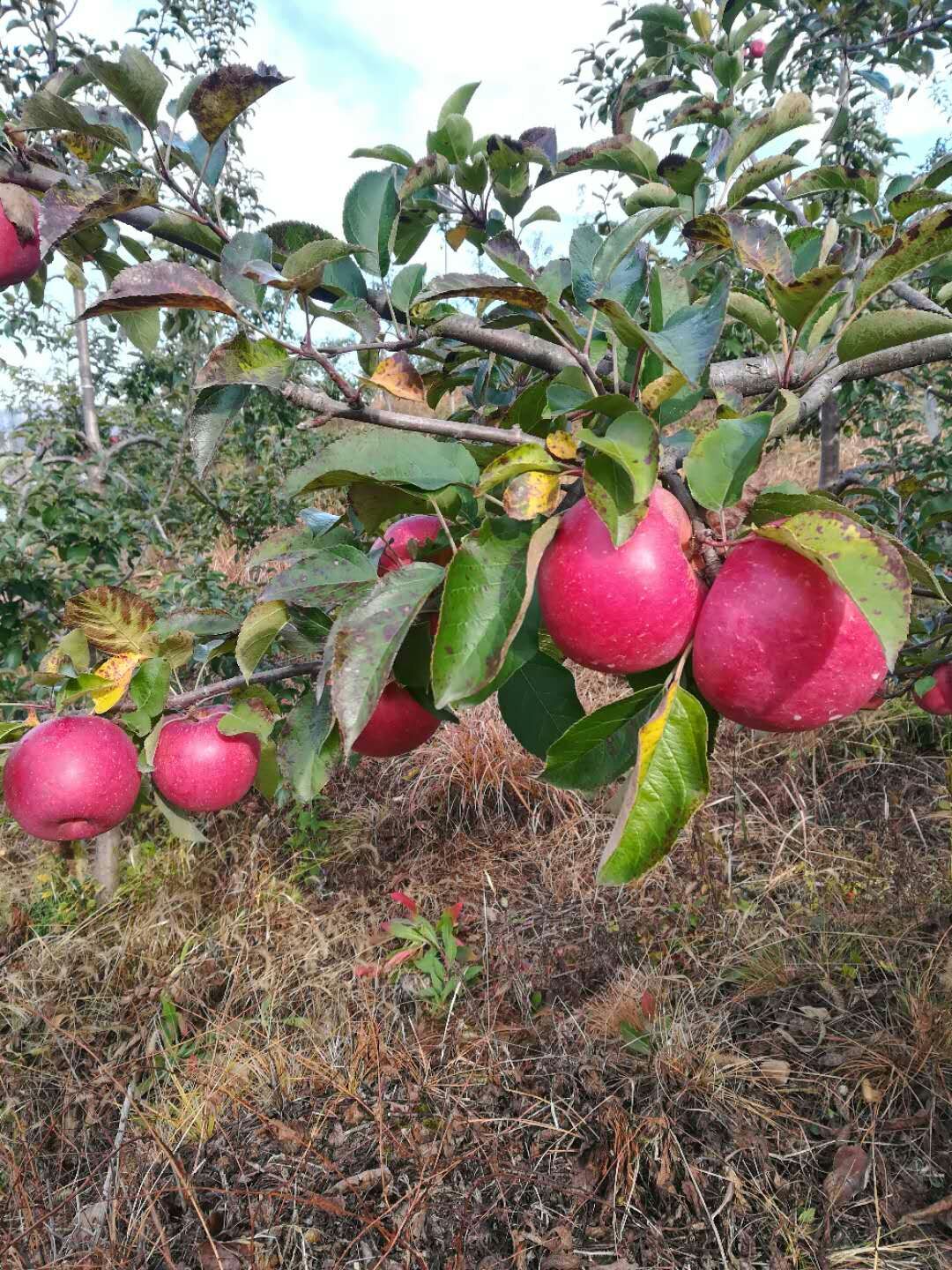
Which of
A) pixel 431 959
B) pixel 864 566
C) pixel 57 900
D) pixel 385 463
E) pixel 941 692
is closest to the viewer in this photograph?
pixel 864 566

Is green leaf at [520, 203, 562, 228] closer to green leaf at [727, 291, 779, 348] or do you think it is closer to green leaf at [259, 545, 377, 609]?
green leaf at [727, 291, 779, 348]

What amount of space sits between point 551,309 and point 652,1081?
5.53ft

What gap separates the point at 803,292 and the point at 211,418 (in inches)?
14.6

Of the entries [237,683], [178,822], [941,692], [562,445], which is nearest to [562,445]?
[562,445]

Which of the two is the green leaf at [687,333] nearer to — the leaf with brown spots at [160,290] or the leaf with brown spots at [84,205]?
the leaf with brown spots at [160,290]

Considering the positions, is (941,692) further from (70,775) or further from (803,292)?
(70,775)

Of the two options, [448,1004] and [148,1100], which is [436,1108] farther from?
[148,1100]

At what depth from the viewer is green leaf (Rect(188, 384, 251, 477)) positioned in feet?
1.63

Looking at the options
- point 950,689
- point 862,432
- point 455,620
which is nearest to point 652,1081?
point 950,689

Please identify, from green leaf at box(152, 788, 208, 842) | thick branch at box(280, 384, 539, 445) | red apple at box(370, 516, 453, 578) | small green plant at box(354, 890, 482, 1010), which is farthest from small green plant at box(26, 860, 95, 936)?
thick branch at box(280, 384, 539, 445)

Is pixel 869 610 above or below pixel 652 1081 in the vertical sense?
above

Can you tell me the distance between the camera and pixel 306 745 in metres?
0.60

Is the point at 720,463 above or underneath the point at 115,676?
above

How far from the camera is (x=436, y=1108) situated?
159 centimetres
